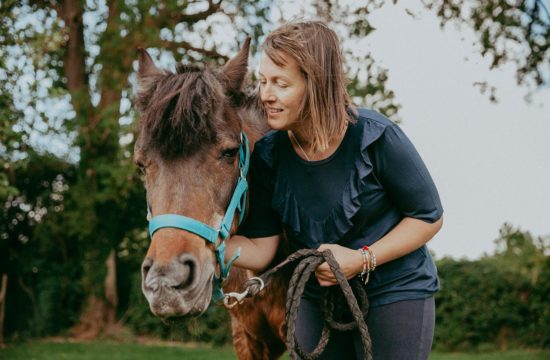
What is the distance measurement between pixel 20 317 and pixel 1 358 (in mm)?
3775

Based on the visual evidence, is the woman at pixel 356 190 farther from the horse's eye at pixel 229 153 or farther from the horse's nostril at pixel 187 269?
the horse's nostril at pixel 187 269

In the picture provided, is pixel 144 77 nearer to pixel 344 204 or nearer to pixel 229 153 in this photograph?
pixel 229 153

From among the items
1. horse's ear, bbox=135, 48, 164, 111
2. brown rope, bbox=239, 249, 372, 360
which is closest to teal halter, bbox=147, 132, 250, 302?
brown rope, bbox=239, 249, 372, 360

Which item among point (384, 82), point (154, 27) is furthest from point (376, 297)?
point (154, 27)

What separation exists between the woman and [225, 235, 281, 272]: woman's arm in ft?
0.82

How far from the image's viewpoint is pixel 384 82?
25.5 ft

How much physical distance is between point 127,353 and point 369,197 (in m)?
10.3

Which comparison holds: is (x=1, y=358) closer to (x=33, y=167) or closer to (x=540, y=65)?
(x=33, y=167)

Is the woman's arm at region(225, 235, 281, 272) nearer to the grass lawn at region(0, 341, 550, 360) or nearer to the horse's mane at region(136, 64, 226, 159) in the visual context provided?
the horse's mane at region(136, 64, 226, 159)

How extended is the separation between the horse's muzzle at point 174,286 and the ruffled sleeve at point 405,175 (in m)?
0.80

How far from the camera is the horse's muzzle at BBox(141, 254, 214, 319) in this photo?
209 centimetres

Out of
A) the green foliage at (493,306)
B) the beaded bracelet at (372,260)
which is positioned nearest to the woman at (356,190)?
the beaded bracelet at (372,260)

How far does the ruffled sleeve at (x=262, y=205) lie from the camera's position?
277 centimetres

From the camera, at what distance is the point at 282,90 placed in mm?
2430
